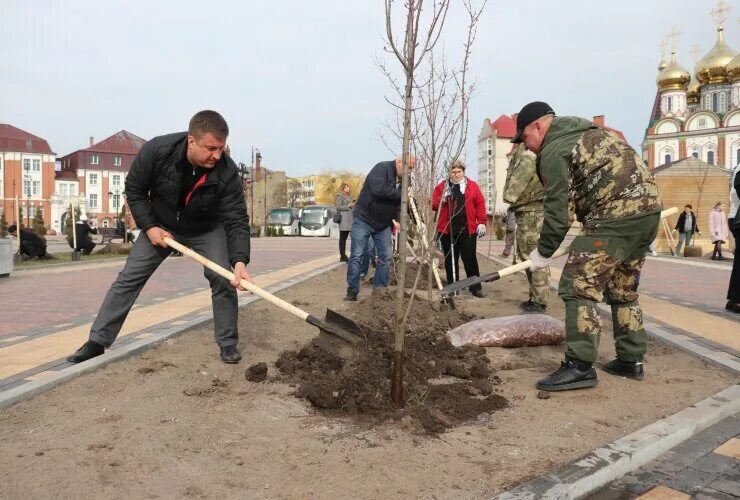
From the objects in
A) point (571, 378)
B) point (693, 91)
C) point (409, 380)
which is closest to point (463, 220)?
point (571, 378)

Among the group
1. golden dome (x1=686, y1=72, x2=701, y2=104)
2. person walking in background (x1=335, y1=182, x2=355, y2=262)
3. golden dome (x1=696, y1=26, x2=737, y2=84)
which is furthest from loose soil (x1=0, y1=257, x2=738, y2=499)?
golden dome (x1=686, y1=72, x2=701, y2=104)

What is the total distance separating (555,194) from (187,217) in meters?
2.47

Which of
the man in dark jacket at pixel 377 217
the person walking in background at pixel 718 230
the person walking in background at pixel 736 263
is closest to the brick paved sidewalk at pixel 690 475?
the man in dark jacket at pixel 377 217

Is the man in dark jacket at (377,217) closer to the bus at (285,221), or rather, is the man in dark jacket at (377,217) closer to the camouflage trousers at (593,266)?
the camouflage trousers at (593,266)

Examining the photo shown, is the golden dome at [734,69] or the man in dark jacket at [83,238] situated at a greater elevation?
the golden dome at [734,69]

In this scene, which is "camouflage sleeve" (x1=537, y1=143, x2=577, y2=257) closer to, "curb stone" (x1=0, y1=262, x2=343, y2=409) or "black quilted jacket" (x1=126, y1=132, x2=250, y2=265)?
"black quilted jacket" (x1=126, y1=132, x2=250, y2=265)

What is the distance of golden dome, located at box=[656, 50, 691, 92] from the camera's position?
2491 inches

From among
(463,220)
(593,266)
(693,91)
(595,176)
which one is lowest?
(593,266)

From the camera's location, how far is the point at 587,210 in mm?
3727

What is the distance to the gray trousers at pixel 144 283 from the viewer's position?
4234mm

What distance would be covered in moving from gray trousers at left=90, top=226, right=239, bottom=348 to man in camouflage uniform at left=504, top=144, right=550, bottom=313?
3.23 metres

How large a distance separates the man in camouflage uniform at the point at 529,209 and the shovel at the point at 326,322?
112 inches

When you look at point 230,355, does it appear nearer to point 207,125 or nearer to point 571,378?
point 207,125

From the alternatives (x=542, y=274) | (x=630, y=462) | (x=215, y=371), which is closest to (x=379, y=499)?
(x=630, y=462)
